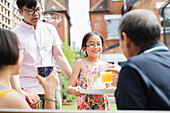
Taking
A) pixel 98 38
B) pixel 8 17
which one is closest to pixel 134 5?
pixel 8 17

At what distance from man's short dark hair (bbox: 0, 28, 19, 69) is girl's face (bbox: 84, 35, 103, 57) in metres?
1.71

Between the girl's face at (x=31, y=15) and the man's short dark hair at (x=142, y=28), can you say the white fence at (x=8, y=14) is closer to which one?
the girl's face at (x=31, y=15)

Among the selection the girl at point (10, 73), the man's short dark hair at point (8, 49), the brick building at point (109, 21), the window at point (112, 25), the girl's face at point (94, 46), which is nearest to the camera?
the girl at point (10, 73)

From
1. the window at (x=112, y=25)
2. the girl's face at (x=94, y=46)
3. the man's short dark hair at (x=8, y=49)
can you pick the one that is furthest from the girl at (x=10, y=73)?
the window at (x=112, y=25)

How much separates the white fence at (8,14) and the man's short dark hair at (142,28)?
3.23 meters

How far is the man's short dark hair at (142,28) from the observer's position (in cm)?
138

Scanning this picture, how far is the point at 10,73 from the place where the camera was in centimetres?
163

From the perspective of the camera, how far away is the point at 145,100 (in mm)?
1233

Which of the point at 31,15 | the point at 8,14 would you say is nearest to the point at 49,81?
the point at 31,15

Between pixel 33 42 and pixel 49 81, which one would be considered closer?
pixel 49 81

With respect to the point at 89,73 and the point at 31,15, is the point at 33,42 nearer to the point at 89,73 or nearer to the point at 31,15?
the point at 31,15

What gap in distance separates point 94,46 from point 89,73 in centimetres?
38

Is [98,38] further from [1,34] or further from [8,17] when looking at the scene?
[8,17]

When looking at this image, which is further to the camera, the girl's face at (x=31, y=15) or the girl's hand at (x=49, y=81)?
the girl's face at (x=31, y=15)
